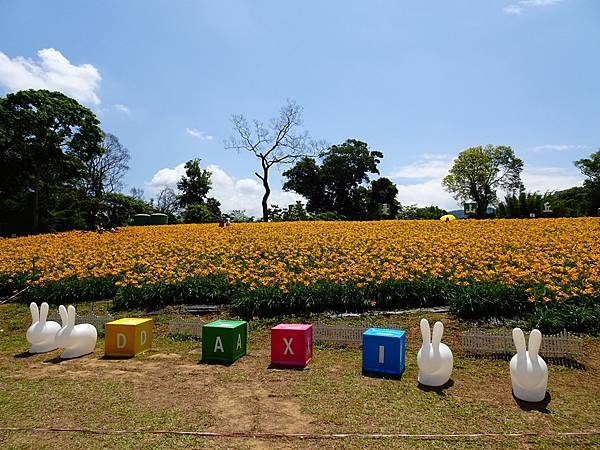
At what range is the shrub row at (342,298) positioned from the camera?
688cm

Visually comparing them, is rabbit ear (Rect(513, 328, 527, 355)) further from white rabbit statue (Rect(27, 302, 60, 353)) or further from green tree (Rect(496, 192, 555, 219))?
green tree (Rect(496, 192, 555, 219))

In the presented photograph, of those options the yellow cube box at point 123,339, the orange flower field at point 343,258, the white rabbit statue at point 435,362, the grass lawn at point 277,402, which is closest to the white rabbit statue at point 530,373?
the grass lawn at point 277,402

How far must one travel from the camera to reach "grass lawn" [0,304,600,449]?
372cm

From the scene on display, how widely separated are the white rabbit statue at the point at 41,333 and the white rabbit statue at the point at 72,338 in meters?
0.34

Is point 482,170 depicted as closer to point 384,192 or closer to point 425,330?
point 384,192

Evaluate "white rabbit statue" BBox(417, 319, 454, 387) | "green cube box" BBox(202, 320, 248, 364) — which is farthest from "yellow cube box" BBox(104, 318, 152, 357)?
"white rabbit statue" BBox(417, 319, 454, 387)

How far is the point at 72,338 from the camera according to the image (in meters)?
6.47

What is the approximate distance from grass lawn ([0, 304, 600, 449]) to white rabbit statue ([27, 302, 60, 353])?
340 millimetres

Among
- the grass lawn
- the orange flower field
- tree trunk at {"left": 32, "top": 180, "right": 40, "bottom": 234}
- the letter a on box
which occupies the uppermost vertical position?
tree trunk at {"left": 32, "top": 180, "right": 40, "bottom": 234}

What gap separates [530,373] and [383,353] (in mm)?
1582

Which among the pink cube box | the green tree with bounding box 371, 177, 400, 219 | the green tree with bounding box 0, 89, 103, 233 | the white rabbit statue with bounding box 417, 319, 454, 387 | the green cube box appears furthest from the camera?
the green tree with bounding box 371, 177, 400, 219

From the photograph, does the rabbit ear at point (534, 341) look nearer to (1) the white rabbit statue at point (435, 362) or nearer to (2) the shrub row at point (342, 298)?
(1) the white rabbit statue at point (435, 362)

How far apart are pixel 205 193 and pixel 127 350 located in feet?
126

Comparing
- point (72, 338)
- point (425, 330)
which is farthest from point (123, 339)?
point (425, 330)
